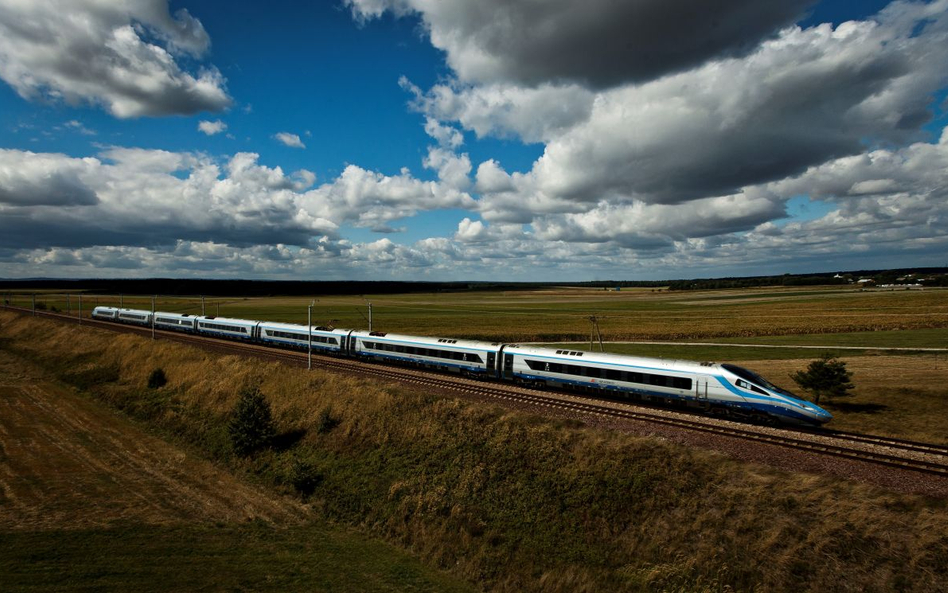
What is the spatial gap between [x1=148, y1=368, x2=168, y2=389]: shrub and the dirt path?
703 centimetres

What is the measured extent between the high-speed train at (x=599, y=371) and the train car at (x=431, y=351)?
0.08m

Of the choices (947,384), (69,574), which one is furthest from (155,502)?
(947,384)

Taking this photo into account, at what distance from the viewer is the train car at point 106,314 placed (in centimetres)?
9344

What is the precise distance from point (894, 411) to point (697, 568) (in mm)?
22533

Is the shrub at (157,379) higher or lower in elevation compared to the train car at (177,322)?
lower

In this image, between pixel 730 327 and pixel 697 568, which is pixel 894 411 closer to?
pixel 697 568

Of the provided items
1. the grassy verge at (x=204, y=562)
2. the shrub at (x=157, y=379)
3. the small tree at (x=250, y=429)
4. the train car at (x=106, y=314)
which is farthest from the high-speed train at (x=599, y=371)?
the train car at (x=106, y=314)

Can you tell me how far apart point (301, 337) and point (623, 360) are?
134ft

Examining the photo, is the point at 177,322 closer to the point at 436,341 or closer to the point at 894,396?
the point at 436,341

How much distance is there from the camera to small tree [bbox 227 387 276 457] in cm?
3030

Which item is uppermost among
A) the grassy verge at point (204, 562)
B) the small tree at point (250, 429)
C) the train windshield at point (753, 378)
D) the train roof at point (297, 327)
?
the train windshield at point (753, 378)

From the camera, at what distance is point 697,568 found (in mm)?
16656

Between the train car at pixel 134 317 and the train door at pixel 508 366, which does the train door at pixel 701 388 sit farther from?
the train car at pixel 134 317

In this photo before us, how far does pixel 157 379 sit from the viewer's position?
45250 mm
